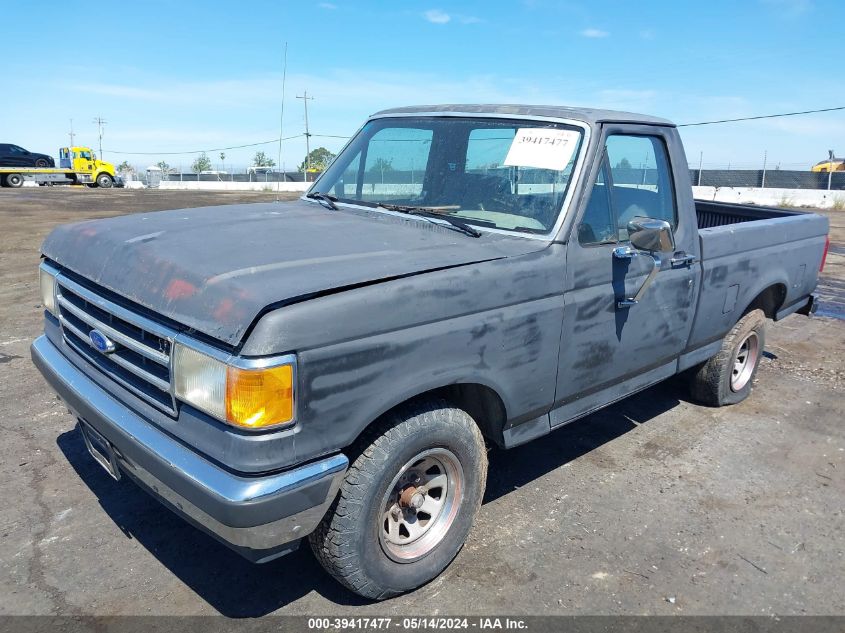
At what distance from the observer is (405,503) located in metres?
2.82

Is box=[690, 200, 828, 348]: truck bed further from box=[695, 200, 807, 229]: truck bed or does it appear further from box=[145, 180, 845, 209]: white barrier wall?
box=[145, 180, 845, 209]: white barrier wall

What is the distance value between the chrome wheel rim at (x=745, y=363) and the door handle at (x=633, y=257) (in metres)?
1.97

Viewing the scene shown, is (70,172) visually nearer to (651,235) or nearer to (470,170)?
(470,170)

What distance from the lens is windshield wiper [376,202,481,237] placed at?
3.24 m

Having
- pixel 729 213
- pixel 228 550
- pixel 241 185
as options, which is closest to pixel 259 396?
pixel 228 550

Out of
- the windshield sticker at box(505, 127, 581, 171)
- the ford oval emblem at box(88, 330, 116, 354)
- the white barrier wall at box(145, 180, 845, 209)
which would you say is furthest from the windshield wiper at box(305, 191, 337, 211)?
the white barrier wall at box(145, 180, 845, 209)

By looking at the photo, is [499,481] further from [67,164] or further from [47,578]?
[67,164]

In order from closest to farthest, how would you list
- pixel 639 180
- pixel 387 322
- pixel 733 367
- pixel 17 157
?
1. pixel 387 322
2. pixel 639 180
3. pixel 733 367
4. pixel 17 157

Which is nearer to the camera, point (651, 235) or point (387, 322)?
point (387, 322)

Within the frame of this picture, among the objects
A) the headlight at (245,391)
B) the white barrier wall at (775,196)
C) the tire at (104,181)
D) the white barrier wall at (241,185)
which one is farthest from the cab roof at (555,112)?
the tire at (104,181)

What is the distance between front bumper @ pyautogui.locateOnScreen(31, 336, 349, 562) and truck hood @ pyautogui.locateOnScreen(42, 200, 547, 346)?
469mm

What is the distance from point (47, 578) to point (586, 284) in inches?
108

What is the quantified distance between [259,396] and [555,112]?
2.31 meters

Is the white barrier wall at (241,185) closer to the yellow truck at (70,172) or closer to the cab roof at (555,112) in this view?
the yellow truck at (70,172)
